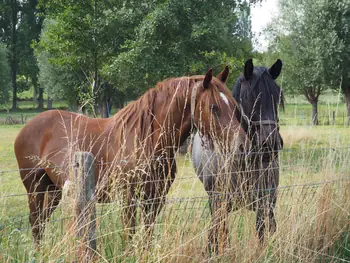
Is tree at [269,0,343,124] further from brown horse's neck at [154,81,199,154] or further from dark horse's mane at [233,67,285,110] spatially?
brown horse's neck at [154,81,199,154]

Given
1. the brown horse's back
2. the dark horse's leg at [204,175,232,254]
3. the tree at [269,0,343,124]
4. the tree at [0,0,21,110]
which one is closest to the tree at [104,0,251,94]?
the brown horse's back

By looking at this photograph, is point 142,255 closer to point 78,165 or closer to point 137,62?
point 78,165

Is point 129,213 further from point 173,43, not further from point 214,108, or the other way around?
point 173,43

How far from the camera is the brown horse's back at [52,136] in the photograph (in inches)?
141

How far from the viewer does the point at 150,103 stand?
324 cm

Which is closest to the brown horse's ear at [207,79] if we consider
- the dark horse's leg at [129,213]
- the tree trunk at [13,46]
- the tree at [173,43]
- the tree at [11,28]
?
the dark horse's leg at [129,213]

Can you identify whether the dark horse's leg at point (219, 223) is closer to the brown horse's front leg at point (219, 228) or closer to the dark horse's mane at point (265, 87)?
the brown horse's front leg at point (219, 228)

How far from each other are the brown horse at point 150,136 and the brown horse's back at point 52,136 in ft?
0.04

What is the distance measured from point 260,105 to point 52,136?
7.10 feet

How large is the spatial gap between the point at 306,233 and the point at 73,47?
987 centimetres

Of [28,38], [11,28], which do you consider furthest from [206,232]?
[11,28]

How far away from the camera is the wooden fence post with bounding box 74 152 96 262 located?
7.82 ft

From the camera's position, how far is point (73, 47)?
11.2 metres

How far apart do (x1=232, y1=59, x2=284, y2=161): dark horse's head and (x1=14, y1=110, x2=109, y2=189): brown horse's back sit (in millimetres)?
1416
